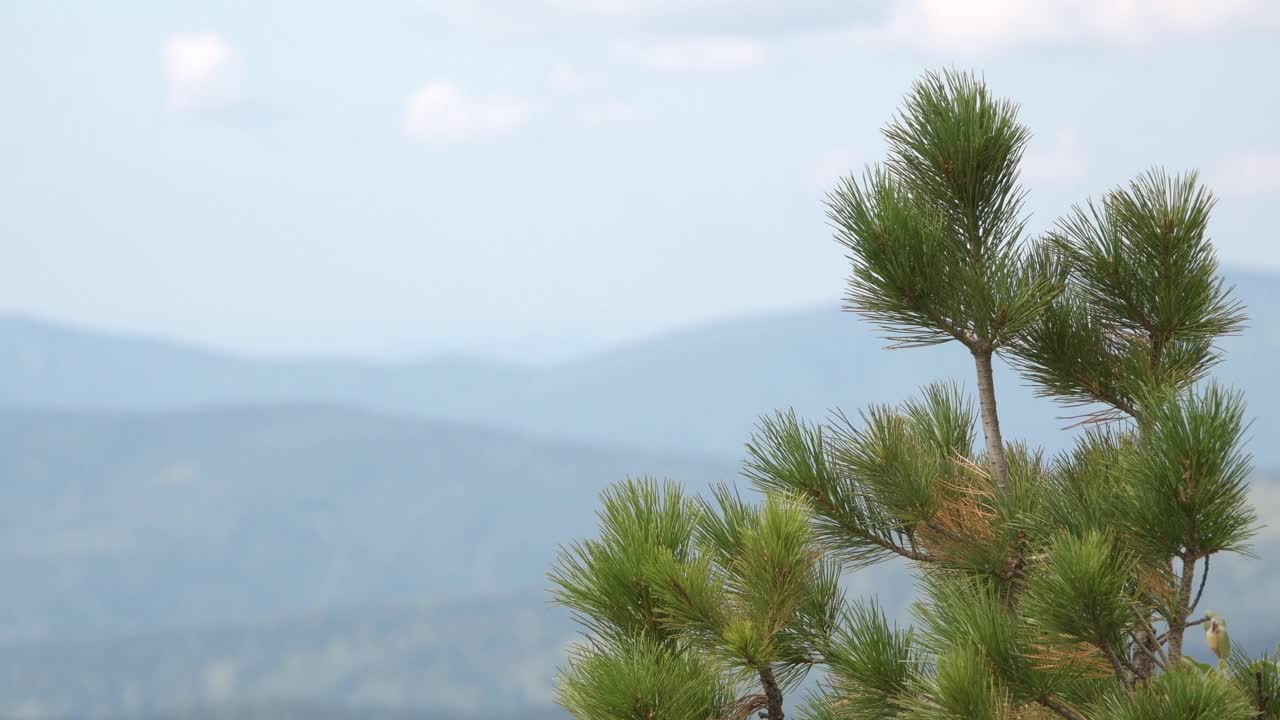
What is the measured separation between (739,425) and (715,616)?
3584 inches

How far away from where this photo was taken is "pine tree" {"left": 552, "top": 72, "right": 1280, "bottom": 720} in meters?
1.76

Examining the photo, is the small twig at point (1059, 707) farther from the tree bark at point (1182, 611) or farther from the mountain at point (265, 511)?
the mountain at point (265, 511)

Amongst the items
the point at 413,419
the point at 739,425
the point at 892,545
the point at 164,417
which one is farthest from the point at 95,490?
the point at 892,545

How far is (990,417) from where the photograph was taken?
2213mm

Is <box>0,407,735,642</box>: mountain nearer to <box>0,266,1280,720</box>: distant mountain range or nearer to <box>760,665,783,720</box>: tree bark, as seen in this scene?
<box>0,266,1280,720</box>: distant mountain range

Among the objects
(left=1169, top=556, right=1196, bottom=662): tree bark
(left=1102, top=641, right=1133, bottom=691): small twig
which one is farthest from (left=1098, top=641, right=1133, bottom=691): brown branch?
(left=1169, top=556, right=1196, bottom=662): tree bark

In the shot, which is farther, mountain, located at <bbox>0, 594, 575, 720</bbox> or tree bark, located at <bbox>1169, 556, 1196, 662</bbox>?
mountain, located at <bbox>0, 594, 575, 720</bbox>

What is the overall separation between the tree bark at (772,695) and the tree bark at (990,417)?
507mm

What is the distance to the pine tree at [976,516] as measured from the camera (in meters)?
1.76

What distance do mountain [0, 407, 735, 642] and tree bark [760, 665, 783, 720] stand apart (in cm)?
5717

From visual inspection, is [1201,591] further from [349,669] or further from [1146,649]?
[349,669]

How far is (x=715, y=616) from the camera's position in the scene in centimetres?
203

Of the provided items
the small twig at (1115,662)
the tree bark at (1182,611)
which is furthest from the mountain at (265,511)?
the small twig at (1115,662)

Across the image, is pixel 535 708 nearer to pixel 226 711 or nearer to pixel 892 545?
pixel 226 711
